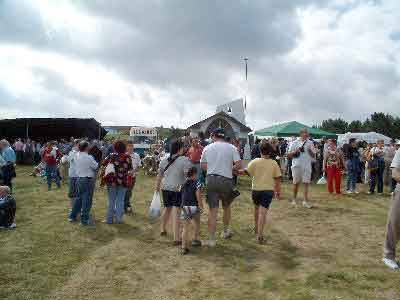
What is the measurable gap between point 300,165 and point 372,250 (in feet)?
12.2

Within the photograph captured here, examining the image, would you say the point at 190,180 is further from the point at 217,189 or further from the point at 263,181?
the point at 263,181

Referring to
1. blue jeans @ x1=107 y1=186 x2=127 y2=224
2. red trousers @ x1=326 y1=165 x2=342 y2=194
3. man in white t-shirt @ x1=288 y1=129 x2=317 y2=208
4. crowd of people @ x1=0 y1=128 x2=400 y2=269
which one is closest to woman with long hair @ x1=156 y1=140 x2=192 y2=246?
crowd of people @ x1=0 y1=128 x2=400 y2=269

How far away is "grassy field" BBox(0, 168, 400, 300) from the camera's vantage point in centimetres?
488

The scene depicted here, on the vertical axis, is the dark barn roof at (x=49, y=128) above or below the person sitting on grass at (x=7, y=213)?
above

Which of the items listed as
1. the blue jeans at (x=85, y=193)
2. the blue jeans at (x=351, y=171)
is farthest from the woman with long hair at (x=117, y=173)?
the blue jeans at (x=351, y=171)

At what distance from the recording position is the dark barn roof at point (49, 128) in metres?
26.3

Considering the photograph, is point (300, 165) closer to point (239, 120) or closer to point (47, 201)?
point (47, 201)

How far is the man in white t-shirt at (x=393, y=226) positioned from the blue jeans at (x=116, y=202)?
5054 mm

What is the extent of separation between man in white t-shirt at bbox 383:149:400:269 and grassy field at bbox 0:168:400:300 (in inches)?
7.4

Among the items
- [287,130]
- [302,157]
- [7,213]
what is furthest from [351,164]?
[287,130]

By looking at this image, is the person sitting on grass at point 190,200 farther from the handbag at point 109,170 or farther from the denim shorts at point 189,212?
the handbag at point 109,170

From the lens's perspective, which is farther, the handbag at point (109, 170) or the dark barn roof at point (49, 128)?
the dark barn roof at point (49, 128)

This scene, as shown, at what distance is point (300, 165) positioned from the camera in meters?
10.1

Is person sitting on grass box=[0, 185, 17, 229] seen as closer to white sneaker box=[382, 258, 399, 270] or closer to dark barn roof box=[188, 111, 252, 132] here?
white sneaker box=[382, 258, 399, 270]
